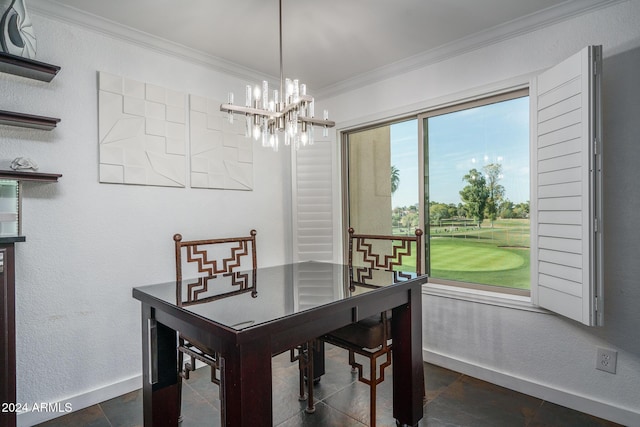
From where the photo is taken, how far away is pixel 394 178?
3.03 meters

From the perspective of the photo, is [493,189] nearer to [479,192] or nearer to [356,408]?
[479,192]

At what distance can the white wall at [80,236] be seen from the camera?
188 centimetres

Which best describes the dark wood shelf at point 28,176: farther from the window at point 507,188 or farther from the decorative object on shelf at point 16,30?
the window at point 507,188

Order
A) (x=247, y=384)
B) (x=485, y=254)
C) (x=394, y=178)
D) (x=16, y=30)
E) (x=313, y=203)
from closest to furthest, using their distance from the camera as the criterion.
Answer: (x=247, y=384) < (x=16, y=30) < (x=485, y=254) < (x=394, y=178) < (x=313, y=203)

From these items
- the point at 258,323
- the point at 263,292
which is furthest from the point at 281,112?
the point at 258,323

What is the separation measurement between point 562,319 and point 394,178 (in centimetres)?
162

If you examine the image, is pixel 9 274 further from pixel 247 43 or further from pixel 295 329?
pixel 247 43

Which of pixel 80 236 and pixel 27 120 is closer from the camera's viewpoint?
pixel 27 120

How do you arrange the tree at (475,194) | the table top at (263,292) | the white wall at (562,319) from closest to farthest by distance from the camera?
1. the table top at (263,292)
2. the white wall at (562,319)
3. the tree at (475,194)

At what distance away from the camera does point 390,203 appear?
3.05 meters

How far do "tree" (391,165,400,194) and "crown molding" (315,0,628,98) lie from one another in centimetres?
81

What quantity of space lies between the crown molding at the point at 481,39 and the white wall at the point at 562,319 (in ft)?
0.11

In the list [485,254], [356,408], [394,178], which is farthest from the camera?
[394,178]

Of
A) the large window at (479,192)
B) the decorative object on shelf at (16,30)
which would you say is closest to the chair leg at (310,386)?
the large window at (479,192)
